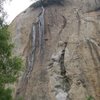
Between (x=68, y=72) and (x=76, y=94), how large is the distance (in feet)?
6.91

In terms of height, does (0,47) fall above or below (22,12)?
below

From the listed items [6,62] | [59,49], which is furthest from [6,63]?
[59,49]

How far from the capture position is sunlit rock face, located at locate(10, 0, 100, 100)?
88.5 feet

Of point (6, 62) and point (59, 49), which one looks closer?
point (6, 62)

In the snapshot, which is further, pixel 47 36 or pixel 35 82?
pixel 47 36

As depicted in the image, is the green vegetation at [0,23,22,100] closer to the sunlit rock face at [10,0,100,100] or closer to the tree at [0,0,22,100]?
the tree at [0,0,22,100]

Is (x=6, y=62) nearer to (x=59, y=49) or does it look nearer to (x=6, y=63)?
(x=6, y=63)

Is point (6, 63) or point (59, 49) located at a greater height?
point (59, 49)

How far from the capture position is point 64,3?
3419cm

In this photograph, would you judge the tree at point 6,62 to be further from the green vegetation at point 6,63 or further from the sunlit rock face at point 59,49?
the sunlit rock face at point 59,49

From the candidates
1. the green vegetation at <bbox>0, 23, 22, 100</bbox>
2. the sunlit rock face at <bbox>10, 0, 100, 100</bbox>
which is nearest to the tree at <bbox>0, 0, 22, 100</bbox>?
the green vegetation at <bbox>0, 23, 22, 100</bbox>

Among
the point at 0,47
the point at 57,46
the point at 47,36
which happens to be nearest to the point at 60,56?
the point at 57,46

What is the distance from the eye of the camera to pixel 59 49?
1160 inches

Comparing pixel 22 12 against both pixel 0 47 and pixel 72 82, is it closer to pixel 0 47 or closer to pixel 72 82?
pixel 72 82
